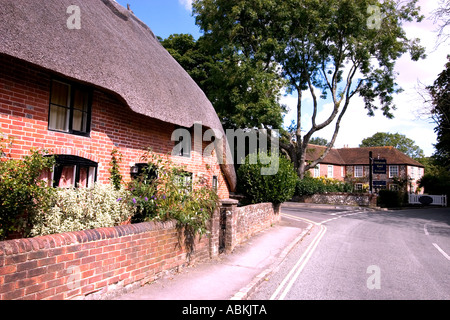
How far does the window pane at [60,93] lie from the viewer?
6458mm

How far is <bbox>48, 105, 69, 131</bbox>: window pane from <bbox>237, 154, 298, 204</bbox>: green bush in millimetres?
7848

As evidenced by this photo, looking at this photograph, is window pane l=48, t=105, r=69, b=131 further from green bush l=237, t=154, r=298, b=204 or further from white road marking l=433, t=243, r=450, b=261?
white road marking l=433, t=243, r=450, b=261

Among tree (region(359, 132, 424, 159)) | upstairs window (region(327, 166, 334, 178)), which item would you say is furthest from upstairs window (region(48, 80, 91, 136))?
tree (region(359, 132, 424, 159))

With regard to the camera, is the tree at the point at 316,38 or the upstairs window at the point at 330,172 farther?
the upstairs window at the point at 330,172

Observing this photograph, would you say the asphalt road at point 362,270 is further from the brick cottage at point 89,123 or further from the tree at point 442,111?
the tree at point 442,111

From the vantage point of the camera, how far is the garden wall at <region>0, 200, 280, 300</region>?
347 centimetres

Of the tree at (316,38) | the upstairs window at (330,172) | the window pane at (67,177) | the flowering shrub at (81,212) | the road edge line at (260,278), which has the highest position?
the tree at (316,38)

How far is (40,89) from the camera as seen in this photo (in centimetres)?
605

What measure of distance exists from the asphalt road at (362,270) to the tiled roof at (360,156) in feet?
124

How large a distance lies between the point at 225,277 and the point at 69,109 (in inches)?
191

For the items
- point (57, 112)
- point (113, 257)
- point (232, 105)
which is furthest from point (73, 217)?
point (232, 105)

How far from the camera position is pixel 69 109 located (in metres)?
6.75

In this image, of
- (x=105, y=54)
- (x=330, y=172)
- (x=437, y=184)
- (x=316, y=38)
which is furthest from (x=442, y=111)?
(x=330, y=172)

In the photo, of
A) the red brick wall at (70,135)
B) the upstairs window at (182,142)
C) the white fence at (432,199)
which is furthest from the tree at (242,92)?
the white fence at (432,199)
